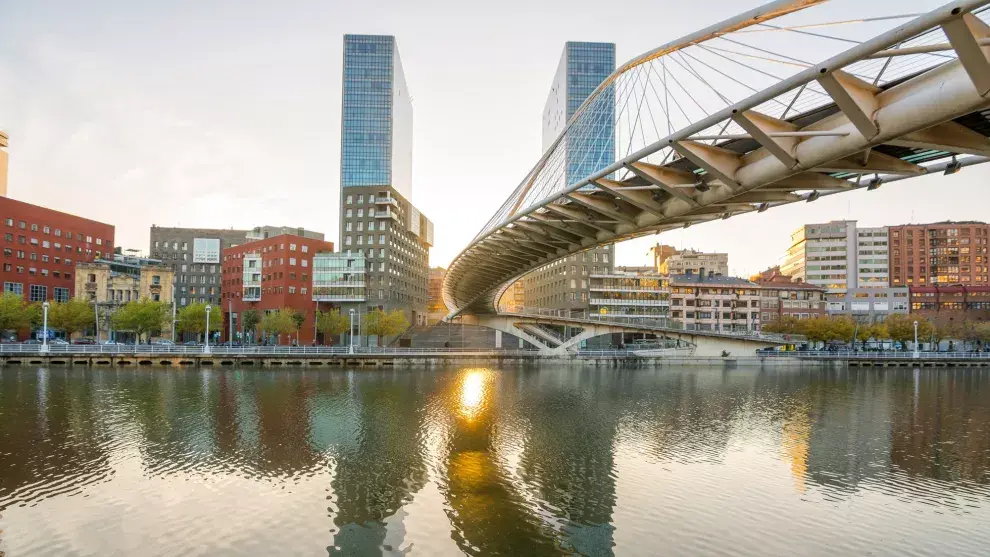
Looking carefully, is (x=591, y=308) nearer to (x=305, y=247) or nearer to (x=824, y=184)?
(x=305, y=247)

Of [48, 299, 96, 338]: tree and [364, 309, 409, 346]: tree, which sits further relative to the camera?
[364, 309, 409, 346]: tree

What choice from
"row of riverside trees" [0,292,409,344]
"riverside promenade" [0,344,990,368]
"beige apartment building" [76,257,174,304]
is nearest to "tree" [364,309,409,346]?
"row of riverside trees" [0,292,409,344]

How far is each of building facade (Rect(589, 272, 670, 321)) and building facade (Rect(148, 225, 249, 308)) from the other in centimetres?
7165

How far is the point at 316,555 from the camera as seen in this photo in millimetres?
11625

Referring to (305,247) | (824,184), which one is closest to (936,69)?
(824,184)

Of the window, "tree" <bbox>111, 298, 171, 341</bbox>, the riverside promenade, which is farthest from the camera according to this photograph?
the window

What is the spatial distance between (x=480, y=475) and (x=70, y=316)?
211 ft

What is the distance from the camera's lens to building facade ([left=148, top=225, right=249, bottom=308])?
111 m

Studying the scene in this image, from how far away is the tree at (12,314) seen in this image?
57.5 meters

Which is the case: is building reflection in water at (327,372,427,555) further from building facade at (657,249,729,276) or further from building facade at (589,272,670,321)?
building facade at (657,249,729,276)

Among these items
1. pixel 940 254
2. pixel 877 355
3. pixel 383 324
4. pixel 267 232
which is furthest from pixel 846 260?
pixel 267 232

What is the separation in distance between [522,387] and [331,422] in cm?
1809

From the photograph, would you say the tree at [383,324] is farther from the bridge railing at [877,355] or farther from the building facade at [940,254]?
the building facade at [940,254]

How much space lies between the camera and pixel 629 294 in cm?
9262
